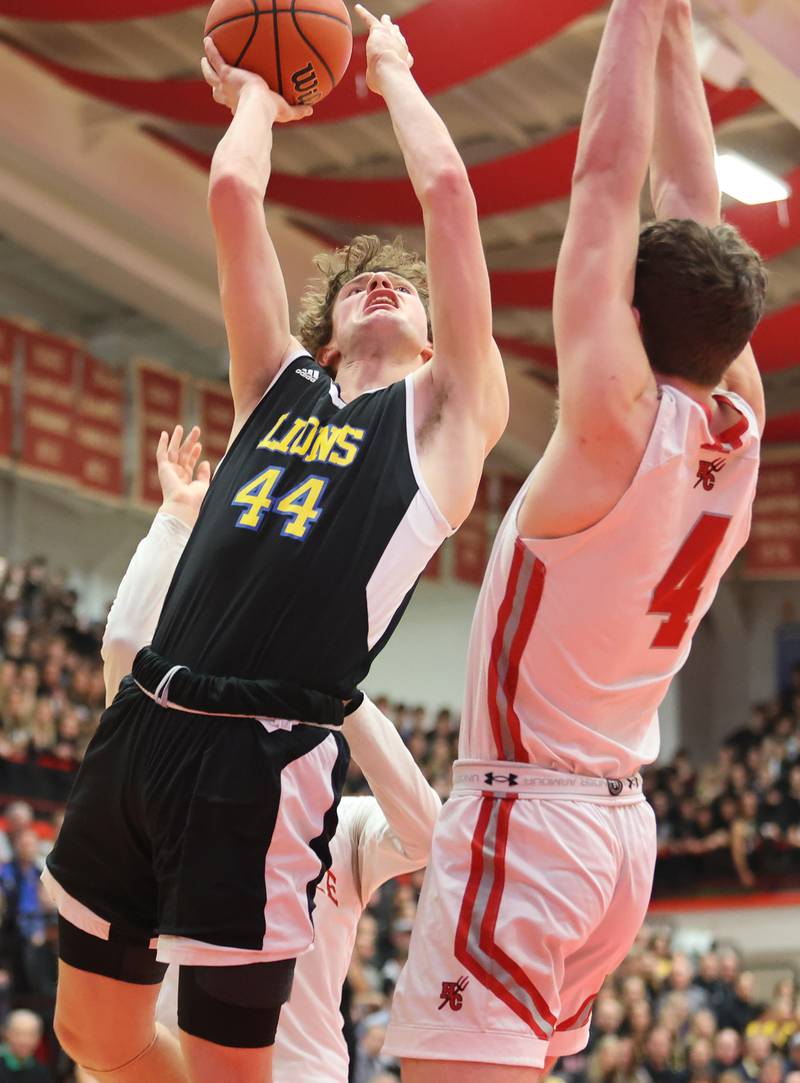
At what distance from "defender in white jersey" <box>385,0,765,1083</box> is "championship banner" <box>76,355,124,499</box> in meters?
14.6

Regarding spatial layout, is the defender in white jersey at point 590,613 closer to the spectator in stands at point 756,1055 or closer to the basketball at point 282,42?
the basketball at point 282,42

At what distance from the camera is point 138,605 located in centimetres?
→ 349

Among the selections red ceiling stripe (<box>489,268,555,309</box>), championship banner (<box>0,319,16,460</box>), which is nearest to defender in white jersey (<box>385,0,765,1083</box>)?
red ceiling stripe (<box>489,268,555,309</box>)

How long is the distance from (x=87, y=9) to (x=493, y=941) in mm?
11739

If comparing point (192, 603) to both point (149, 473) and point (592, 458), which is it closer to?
point (592, 458)

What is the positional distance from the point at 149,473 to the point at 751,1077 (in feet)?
30.4

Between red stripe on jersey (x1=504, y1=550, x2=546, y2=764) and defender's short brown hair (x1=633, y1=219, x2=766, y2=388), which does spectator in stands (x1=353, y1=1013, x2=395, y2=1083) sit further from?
defender's short brown hair (x1=633, y1=219, x2=766, y2=388)

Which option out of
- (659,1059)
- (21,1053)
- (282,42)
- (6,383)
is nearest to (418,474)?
(282,42)

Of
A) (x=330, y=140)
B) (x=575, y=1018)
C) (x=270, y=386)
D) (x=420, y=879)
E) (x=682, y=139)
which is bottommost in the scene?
(x=420, y=879)

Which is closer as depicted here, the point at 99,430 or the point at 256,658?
the point at 256,658

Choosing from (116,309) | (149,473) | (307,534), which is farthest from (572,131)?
(307,534)

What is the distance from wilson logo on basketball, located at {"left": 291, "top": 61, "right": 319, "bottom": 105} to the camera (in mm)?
3438

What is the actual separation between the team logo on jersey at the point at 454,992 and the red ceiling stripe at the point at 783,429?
18.8 meters

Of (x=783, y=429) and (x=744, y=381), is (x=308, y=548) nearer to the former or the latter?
(x=744, y=381)
